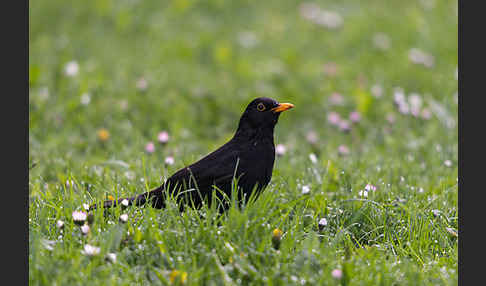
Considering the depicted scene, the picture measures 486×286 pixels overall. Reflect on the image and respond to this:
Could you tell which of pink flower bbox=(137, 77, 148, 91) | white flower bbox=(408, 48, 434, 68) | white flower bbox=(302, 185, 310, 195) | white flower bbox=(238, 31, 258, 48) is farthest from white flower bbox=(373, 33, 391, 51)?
white flower bbox=(302, 185, 310, 195)

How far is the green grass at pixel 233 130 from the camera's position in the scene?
3.45m

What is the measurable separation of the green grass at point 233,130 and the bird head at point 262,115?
1.51 ft

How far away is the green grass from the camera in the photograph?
11.3 feet

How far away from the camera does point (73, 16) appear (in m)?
9.37

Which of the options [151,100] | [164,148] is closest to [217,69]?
[151,100]

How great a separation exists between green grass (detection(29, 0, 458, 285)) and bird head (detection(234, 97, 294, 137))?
18.1 inches

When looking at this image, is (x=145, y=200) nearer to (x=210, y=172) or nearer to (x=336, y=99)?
(x=210, y=172)

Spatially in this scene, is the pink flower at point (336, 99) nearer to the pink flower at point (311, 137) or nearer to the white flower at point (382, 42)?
the pink flower at point (311, 137)

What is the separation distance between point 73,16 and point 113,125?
10.6 feet

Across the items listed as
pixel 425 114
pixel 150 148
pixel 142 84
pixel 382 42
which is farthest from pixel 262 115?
pixel 382 42

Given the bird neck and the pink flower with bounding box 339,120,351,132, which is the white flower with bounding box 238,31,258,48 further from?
the bird neck

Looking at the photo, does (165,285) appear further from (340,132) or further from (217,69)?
(217,69)

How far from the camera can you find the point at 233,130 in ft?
24.3

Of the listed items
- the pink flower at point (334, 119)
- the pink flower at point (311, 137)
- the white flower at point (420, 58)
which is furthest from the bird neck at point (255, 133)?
the white flower at point (420, 58)
